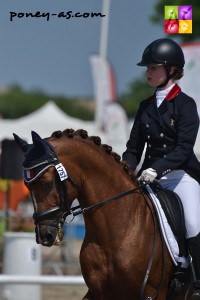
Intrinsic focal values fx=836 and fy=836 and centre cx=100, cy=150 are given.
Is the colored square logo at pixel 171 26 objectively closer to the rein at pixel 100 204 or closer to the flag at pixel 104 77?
the rein at pixel 100 204

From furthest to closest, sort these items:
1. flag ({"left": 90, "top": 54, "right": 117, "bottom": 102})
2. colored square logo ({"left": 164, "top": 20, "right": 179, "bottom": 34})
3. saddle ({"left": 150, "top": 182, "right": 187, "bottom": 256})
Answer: flag ({"left": 90, "top": 54, "right": 117, "bottom": 102}) < colored square logo ({"left": 164, "top": 20, "right": 179, "bottom": 34}) < saddle ({"left": 150, "top": 182, "right": 187, "bottom": 256})

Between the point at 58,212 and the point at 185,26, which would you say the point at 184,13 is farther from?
the point at 58,212

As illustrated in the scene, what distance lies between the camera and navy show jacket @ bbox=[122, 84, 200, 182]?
21.7ft

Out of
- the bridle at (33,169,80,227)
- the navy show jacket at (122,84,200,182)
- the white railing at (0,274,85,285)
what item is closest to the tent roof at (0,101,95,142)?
the white railing at (0,274,85,285)

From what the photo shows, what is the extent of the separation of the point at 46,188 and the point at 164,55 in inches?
59.5

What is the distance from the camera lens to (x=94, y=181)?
6477 millimetres

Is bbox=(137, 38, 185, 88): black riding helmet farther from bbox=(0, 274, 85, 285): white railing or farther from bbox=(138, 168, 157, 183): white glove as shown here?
bbox=(0, 274, 85, 285): white railing

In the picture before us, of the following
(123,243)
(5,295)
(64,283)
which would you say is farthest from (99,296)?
(5,295)

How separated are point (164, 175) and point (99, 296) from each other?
114 centimetres

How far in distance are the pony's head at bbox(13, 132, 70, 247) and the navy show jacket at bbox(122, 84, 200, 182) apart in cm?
84

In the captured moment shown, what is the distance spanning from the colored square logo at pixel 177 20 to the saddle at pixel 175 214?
2526mm

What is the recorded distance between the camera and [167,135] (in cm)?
680

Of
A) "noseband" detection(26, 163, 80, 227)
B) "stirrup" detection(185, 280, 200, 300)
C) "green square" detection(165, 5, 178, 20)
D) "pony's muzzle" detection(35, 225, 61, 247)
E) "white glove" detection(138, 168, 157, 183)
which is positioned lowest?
"stirrup" detection(185, 280, 200, 300)

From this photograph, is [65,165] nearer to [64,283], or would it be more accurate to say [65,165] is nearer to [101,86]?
[64,283]
